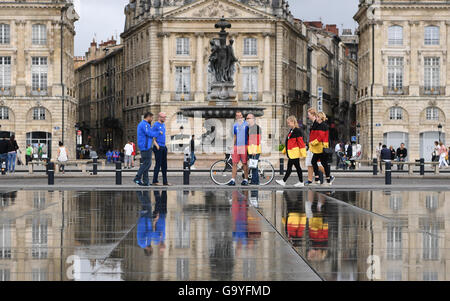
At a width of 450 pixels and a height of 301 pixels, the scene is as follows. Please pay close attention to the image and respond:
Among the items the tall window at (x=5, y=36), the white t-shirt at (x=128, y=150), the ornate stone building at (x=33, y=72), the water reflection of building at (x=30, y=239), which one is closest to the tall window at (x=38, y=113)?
the ornate stone building at (x=33, y=72)

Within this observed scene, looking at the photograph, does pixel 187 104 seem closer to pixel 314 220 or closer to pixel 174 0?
A: pixel 174 0

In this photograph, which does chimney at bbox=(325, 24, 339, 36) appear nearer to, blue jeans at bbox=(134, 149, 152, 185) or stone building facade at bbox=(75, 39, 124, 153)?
stone building facade at bbox=(75, 39, 124, 153)

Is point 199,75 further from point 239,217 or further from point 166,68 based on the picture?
point 239,217

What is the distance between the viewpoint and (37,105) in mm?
73625

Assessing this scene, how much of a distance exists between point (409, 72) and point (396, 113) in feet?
11.3

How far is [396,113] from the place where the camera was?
74000 mm

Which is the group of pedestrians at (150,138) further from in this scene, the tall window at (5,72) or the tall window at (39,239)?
the tall window at (5,72)

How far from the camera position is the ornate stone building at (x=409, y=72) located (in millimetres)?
73188

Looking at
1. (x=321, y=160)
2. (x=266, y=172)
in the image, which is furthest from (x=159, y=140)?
(x=321, y=160)

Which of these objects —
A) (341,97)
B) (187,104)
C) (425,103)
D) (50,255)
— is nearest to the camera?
(50,255)

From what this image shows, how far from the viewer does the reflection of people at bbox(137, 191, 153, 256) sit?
10.7 meters

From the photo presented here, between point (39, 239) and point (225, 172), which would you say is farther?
point (225, 172)

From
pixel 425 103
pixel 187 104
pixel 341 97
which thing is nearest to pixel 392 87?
pixel 425 103
